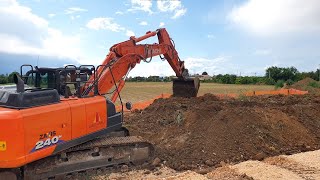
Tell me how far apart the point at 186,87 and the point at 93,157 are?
29.8ft

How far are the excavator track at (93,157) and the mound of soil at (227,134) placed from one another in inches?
32.7

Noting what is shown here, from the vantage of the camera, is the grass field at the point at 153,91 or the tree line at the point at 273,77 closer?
the grass field at the point at 153,91

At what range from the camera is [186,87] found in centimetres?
1708

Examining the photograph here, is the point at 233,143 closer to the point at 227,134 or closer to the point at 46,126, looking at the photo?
the point at 227,134

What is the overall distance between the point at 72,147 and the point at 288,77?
59.6 metres

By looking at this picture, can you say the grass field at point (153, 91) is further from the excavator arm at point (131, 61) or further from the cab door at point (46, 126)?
the cab door at point (46, 126)

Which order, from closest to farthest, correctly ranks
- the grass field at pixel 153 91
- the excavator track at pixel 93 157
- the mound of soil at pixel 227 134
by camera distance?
1. the excavator track at pixel 93 157
2. the mound of soil at pixel 227 134
3. the grass field at pixel 153 91

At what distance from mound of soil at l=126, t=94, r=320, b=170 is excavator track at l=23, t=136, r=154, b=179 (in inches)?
32.7

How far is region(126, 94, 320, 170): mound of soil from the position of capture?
9906mm

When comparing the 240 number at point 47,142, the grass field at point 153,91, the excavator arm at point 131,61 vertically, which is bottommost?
the grass field at point 153,91

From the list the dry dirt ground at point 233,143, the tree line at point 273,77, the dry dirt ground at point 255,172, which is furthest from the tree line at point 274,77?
the dry dirt ground at point 255,172

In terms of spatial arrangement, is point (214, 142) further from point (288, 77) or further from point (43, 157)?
point (288, 77)

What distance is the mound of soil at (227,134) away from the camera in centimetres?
991

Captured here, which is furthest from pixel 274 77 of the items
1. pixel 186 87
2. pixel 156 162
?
pixel 156 162
